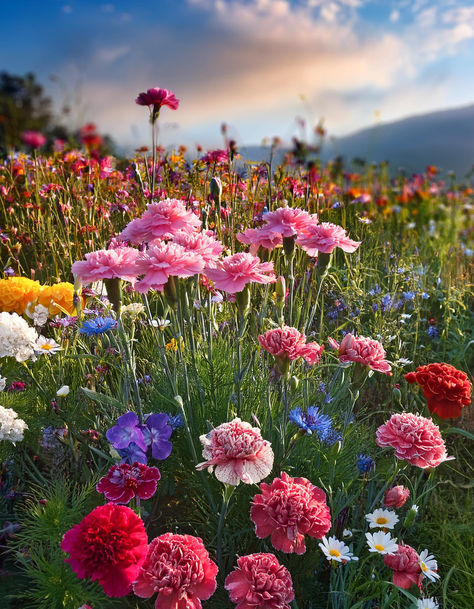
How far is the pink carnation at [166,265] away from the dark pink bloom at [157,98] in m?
0.95

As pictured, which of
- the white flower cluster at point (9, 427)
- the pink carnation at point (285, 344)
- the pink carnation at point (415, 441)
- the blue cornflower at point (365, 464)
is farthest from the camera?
the blue cornflower at point (365, 464)

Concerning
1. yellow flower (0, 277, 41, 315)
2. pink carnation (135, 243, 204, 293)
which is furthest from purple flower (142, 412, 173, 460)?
yellow flower (0, 277, 41, 315)

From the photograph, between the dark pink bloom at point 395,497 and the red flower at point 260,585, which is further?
the dark pink bloom at point 395,497

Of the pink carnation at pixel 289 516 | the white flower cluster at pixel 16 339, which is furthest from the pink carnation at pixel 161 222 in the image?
the pink carnation at pixel 289 516

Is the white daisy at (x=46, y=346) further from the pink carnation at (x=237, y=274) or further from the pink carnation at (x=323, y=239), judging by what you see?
the pink carnation at (x=323, y=239)

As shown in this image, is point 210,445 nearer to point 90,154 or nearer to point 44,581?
point 44,581

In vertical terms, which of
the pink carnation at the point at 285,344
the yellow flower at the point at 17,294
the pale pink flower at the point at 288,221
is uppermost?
the pale pink flower at the point at 288,221

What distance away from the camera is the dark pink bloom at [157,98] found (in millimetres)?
2211

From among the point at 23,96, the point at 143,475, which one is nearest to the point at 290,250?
the point at 143,475

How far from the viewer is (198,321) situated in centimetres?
267

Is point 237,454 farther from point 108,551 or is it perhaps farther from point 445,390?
point 445,390

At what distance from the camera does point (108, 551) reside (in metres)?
1.27

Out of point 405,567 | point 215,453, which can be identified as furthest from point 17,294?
point 405,567

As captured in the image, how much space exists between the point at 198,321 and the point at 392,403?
1.28 metres
